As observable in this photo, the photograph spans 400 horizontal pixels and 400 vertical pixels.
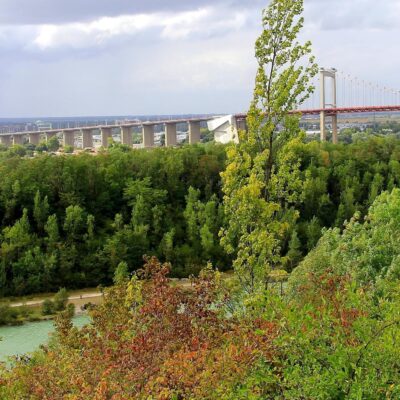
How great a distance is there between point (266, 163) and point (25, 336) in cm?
1290

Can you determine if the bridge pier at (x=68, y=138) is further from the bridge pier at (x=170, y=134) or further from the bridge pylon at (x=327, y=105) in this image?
the bridge pylon at (x=327, y=105)

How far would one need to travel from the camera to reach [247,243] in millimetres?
7332

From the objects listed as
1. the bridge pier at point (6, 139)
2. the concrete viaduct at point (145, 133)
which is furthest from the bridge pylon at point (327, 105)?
the bridge pier at point (6, 139)

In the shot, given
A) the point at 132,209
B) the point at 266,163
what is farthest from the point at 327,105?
the point at 266,163

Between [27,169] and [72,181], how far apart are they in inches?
77.1

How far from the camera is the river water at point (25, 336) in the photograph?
1664cm

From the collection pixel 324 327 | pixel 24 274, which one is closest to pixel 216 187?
pixel 24 274

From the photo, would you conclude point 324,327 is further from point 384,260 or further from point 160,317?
point 384,260

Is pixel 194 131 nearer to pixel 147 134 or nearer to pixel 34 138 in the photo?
pixel 147 134

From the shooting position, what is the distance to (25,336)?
723 inches

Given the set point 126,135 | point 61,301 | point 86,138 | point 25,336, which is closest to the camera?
point 25,336

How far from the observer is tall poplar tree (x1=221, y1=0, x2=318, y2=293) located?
710cm

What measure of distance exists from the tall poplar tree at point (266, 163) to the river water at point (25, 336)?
10272 millimetres

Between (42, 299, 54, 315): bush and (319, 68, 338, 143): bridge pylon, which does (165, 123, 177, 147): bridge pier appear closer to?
(319, 68, 338, 143): bridge pylon
